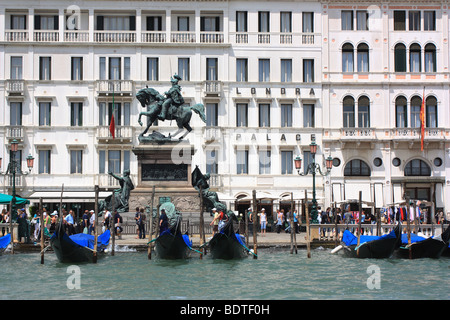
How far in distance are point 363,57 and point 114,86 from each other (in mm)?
14765

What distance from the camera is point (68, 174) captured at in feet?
135

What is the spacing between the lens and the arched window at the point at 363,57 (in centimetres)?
4238

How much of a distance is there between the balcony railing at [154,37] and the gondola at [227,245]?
69.3ft

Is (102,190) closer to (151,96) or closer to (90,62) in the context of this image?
(90,62)

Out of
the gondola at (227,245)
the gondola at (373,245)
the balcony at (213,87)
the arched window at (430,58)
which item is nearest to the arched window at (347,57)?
the arched window at (430,58)

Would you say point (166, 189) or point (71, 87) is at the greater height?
point (71, 87)

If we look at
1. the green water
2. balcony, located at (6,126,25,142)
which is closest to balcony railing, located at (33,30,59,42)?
balcony, located at (6,126,25,142)

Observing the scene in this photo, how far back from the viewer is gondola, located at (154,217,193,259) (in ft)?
73.5

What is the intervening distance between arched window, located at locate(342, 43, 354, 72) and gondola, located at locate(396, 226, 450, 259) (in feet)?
64.6

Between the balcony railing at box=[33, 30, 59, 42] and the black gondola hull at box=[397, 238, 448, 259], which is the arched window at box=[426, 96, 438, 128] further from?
the balcony railing at box=[33, 30, 59, 42]
